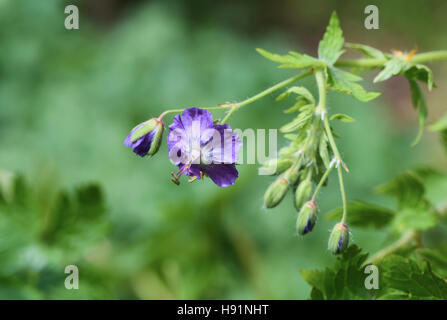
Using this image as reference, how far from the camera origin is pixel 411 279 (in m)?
1.44

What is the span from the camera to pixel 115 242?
3.15m

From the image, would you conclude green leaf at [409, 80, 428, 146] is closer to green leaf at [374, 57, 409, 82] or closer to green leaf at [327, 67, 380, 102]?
green leaf at [374, 57, 409, 82]

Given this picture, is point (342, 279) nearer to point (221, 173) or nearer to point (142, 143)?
point (221, 173)

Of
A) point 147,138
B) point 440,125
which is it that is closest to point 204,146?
point 147,138

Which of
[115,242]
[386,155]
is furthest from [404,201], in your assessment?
[386,155]

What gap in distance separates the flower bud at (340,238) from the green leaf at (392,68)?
0.45 meters

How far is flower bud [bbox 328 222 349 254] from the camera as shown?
1.40 metres

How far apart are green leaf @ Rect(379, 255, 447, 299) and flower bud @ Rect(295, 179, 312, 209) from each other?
0.30 meters

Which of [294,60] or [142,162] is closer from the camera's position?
[294,60]

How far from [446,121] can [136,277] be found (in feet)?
6.24

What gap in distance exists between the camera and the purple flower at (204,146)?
130 cm

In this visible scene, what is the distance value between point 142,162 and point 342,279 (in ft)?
7.82
